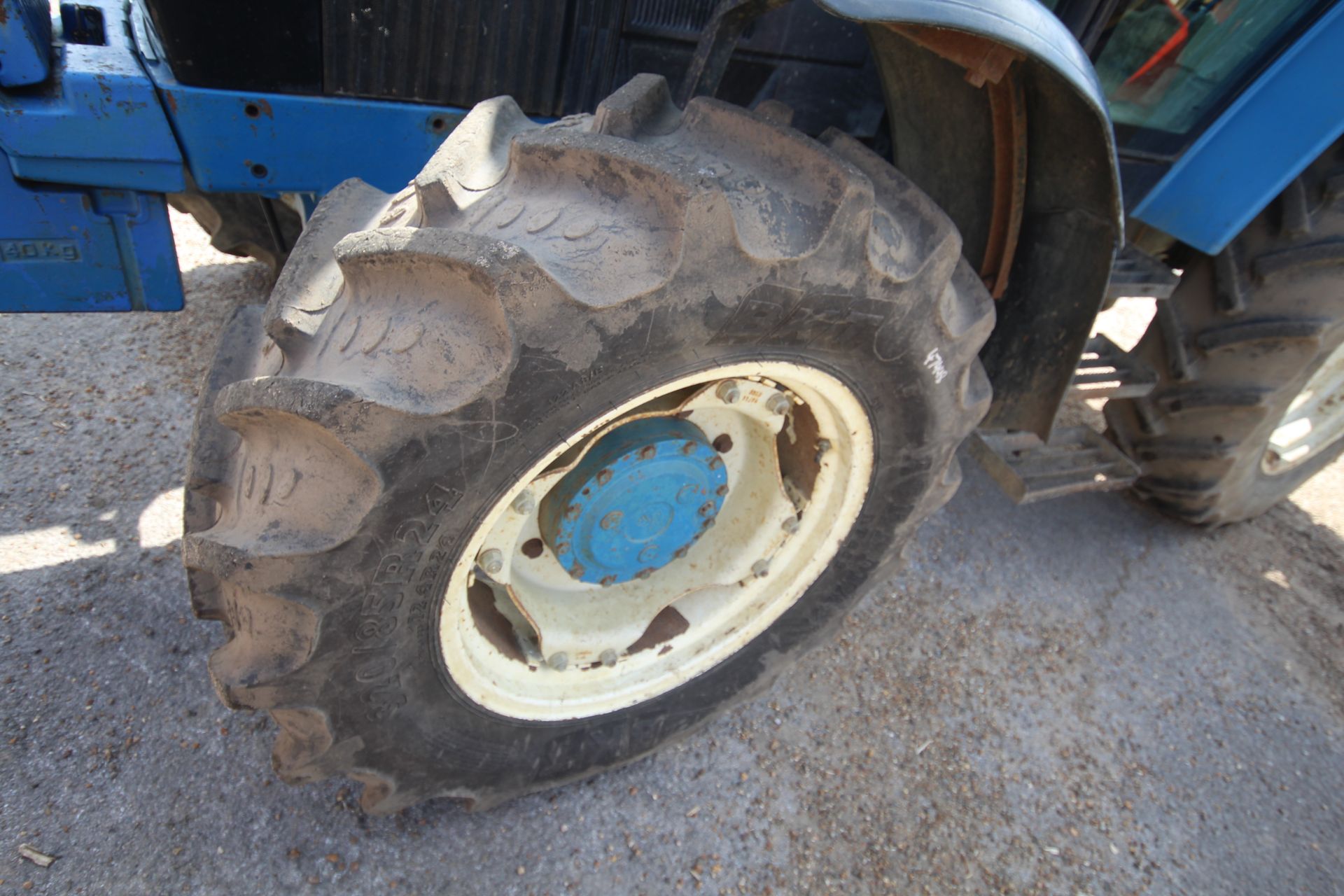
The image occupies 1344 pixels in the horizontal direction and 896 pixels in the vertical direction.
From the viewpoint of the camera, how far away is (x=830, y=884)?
67.2 inches

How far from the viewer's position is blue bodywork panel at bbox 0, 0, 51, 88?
1276 millimetres

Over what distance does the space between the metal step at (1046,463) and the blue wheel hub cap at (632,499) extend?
0.92m

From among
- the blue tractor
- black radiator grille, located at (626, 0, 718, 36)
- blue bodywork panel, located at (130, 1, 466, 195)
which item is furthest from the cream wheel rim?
blue bodywork panel, located at (130, 1, 466, 195)

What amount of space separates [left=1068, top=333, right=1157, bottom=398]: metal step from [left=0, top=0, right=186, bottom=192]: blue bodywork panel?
2064mm

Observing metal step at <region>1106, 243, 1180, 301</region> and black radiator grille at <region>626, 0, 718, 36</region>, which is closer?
black radiator grille at <region>626, 0, 718, 36</region>

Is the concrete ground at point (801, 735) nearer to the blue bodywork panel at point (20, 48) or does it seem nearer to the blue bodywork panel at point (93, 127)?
the blue bodywork panel at point (93, 127)

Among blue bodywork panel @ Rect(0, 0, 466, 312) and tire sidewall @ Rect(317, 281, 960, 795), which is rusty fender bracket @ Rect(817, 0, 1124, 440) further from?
blue bodywork panel @ Rect(0, 0, 466, 312)

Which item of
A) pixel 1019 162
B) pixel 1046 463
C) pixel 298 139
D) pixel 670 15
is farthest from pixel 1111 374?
pixel 298 139

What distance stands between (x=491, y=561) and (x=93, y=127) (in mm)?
984

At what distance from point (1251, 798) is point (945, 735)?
2.64 ft

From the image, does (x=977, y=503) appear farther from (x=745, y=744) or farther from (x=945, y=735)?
(x=745, y=744)

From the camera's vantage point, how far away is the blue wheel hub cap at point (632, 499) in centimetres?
142

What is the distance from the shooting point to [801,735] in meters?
1.97

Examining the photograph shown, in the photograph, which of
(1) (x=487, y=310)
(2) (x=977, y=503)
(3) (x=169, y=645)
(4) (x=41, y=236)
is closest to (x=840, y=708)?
(2) (x=977, y=503)
